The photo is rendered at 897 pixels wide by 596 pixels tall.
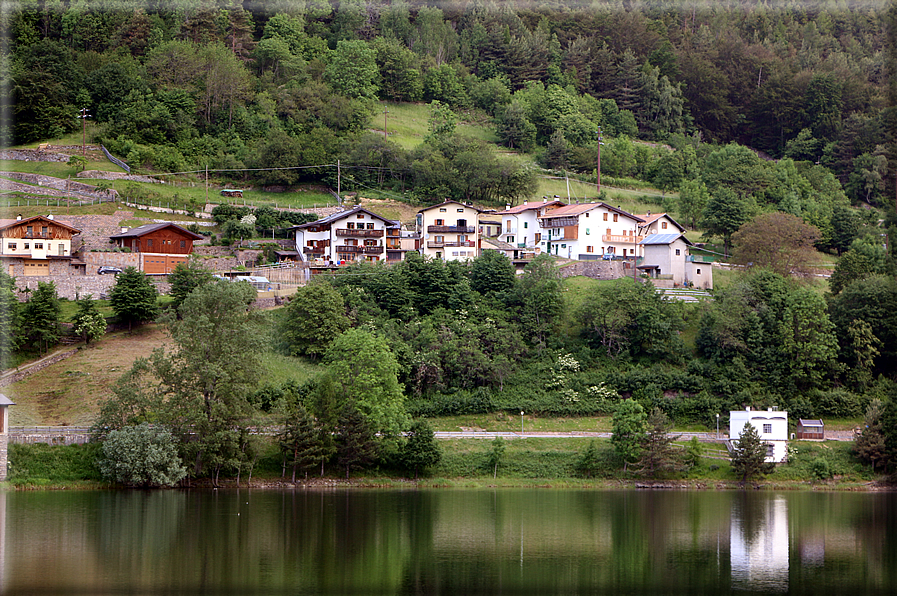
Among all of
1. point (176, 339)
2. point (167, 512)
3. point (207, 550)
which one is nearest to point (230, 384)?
point (176, 339)

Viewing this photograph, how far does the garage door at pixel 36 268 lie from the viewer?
58.9m

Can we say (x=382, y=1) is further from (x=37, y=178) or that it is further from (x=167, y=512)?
(x=167, y=512)

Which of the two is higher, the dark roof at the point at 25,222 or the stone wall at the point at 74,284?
the dark roof at the point at 25,222

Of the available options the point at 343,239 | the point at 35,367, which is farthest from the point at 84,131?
the point at 35,367

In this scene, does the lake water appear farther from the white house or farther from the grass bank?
the white house

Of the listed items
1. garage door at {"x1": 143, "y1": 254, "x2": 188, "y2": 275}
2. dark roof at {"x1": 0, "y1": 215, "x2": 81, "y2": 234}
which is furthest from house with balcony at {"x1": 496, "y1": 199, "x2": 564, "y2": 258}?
dark roof at {"x1": 0, "y1": 215, "x2": 81, "y2": 234}

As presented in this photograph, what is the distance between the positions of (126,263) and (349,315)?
17238 millimetres

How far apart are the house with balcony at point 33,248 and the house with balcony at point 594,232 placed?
110 feet

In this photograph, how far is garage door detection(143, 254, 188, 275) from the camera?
62.2 m

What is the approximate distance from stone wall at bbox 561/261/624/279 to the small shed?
1849cm

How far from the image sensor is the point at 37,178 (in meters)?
75.1

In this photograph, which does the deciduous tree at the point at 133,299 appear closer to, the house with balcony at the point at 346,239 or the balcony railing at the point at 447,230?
the house with balcony at the point at 346,239

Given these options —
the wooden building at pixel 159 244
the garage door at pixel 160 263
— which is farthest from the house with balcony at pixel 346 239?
the garage door at pixel 160 263

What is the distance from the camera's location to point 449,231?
68.4 metres
